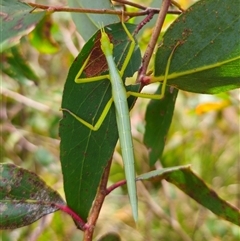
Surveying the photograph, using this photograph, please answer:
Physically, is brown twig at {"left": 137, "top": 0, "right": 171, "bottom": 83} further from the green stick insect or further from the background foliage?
the background foliage

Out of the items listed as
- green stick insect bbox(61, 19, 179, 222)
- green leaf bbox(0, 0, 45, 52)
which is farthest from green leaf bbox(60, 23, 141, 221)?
green leaf bbox(0, 0, 45, 52)

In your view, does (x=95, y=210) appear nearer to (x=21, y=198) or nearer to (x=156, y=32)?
(x=21, y=198)

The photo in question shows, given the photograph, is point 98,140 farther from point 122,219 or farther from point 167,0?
point 122,219

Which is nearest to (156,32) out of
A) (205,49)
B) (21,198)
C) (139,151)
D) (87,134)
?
(205,49)

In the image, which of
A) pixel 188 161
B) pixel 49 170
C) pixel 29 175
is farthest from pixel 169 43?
pixel 188 161

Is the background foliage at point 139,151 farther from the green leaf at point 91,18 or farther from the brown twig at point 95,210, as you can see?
the brown twig at point 95,210

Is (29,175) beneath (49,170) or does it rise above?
above
